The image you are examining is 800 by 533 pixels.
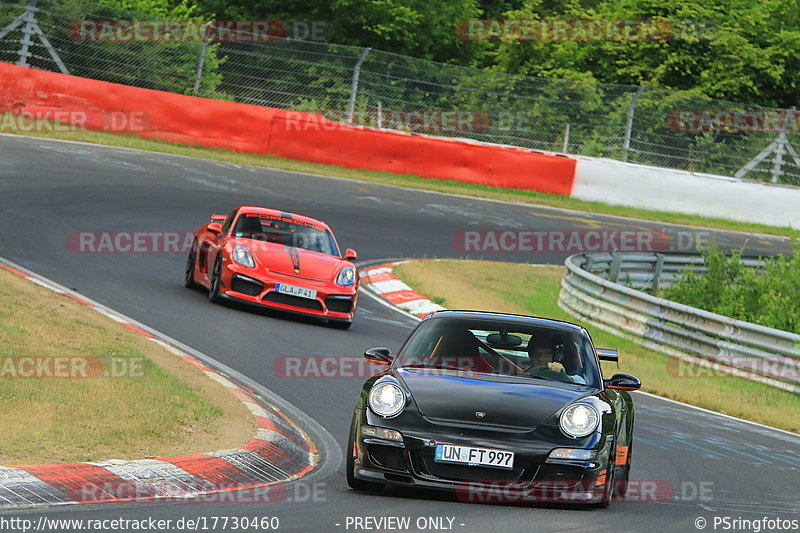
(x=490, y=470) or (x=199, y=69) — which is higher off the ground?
(x=199, y=69)

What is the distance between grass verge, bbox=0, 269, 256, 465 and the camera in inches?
279

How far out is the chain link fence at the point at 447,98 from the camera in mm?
27922

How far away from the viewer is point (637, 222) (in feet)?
88.3

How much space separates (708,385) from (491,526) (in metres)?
8.98

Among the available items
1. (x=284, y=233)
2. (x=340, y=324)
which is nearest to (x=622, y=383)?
(x=340, y=324)

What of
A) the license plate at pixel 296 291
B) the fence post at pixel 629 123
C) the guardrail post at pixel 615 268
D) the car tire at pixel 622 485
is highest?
the fence post at pixel 629 123

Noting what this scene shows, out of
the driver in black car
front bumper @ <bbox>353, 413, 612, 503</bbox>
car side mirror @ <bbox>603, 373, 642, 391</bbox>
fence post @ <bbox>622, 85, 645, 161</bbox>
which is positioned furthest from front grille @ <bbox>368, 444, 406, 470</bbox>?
fence post @ <bbox>622, 85, 645, 161</bbox>

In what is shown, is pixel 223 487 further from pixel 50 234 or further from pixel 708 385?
pixel 50 234

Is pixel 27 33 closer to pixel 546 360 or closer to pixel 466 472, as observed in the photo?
pixel 546 360

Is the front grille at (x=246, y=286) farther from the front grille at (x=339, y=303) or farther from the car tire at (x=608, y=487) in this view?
the car tire at (x=608, y=487)

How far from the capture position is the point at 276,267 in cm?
1443

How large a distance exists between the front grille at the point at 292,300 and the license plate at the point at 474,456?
306 inches

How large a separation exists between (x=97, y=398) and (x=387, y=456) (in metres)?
2.36

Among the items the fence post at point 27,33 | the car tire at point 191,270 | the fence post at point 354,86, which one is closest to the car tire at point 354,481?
the car tire at point 191,270
